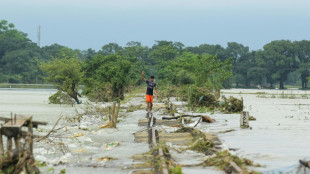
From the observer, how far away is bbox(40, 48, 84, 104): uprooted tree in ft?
144

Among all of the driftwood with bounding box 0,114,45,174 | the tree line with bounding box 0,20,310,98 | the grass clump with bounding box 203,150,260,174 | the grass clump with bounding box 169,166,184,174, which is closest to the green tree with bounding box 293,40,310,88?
the tree line with bounding box 0,20,310,98

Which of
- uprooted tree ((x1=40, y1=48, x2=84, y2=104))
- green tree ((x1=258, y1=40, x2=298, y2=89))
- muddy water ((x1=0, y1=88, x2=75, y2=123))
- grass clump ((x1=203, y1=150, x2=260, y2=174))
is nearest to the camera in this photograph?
grass clump ((x1=203, y1=150, x2=260, y2=174))

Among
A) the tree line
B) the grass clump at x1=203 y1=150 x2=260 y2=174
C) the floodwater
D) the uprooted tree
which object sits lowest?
the floodwater

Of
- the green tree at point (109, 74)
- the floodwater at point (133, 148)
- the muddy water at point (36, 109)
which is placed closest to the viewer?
the floodwater at point (133, 148)

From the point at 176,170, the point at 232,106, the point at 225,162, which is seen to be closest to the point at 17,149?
the point at 176,170

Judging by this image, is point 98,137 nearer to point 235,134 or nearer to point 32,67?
point 235,134

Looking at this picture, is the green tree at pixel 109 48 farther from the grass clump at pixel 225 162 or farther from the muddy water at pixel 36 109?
the grass clump at pixel 225 162

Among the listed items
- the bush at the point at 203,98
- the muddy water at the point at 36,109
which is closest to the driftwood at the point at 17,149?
the muddy water at the point at 36,109

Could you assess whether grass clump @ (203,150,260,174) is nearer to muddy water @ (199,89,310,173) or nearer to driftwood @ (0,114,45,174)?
muddy water @ (199,89,310,173)

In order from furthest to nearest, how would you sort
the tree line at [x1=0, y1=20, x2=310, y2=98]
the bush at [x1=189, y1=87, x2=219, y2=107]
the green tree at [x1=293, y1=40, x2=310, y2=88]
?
the green tree at [x1=293, y1=40, x2=310, y2=88] → the tree line at [x1=0, y1=20, x2=310, y2=98] → the bush at [x1=189, y1=87, x2=219, y2=107]

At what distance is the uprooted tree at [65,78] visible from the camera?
1727 inches

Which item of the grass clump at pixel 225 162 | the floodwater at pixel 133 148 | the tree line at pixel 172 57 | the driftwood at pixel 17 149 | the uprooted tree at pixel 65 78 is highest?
the tree line at pixel 172 57

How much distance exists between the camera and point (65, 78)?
4459cm

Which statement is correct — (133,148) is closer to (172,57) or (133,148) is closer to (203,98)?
(203,98)
